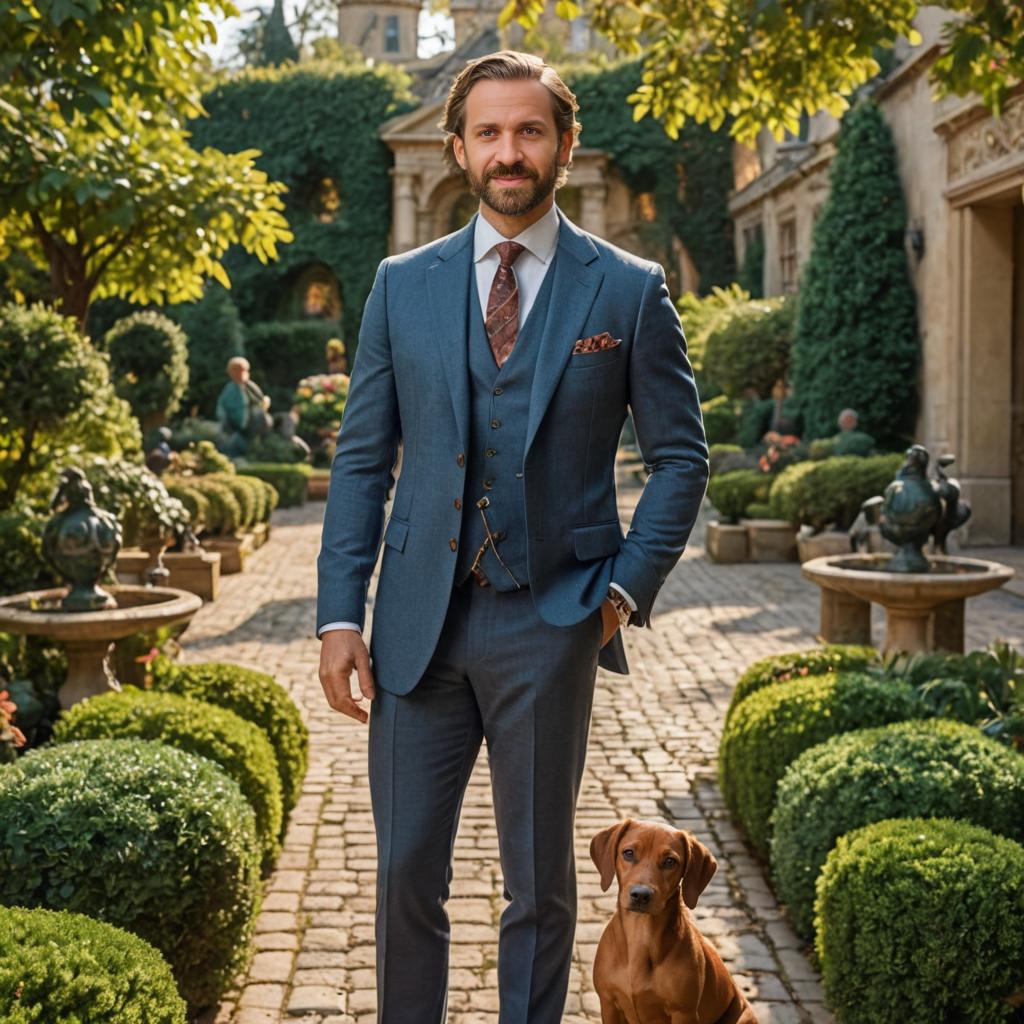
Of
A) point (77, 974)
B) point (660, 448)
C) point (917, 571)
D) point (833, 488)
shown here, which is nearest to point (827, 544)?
point (833, 488)

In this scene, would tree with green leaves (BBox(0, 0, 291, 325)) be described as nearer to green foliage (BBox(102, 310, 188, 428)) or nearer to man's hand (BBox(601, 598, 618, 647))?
man's hand (BBox(601, 598, 618, 647))

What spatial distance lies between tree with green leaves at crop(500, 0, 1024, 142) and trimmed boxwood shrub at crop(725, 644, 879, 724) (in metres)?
Result: 3.14

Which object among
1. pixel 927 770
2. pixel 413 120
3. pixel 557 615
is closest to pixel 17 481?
pixel 927 770

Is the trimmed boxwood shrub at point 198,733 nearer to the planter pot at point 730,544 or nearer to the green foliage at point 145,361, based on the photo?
the planter pot at point 730,544

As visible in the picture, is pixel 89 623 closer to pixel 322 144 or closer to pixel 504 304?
pixel 504 304

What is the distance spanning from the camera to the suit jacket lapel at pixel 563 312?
2.92 metres

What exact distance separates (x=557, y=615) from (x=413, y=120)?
3362cm

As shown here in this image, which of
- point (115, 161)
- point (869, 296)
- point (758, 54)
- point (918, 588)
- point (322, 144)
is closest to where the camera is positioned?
point (918, 588)

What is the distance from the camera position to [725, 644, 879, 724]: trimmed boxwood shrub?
626cm

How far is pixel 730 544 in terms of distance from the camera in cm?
1519

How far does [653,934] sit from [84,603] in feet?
14.1

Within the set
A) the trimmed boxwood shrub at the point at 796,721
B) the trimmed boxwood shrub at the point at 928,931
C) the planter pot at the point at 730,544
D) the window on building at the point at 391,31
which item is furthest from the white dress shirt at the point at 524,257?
the window on building at the point at 391,31

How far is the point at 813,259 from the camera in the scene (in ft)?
65.9

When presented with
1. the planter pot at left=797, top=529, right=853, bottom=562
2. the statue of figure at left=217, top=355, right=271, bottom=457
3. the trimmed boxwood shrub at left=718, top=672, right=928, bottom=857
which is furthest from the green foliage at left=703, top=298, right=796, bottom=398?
the trimmed boxwood shrub at left=718, top=672, right=928, bottom=857
